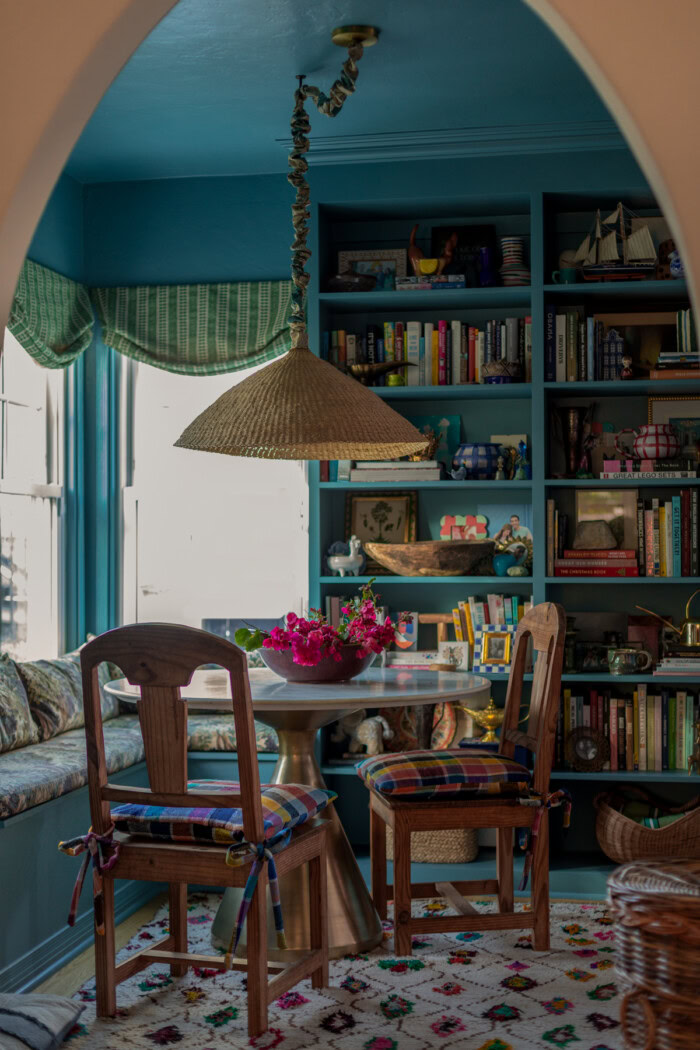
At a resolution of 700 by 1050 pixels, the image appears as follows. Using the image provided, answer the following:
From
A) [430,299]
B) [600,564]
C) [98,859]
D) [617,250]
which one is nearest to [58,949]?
[98,859]

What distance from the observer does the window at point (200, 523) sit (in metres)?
4.65

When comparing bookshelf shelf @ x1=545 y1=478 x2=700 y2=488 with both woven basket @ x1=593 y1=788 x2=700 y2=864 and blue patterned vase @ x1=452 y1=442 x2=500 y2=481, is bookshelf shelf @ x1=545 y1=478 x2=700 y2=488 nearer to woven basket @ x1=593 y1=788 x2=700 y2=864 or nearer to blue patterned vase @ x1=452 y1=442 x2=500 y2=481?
blue patterned vase @ x1=452 y1=442 x2=500 y2=481

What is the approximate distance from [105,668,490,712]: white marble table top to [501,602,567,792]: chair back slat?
0.17 metres

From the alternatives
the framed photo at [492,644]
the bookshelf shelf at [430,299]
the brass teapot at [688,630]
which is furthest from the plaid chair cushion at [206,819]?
the bookshelf shelf at [430,299]

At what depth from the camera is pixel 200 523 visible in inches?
185

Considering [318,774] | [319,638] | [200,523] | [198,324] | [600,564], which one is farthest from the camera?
[200,523]

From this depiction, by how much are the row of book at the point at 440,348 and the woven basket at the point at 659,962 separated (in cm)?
267

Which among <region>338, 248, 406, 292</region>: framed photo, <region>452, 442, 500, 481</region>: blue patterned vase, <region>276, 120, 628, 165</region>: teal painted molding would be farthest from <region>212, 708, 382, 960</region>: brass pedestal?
<region>276, 120, 628, 165</region>: teal painted molding

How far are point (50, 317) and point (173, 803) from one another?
2.28m

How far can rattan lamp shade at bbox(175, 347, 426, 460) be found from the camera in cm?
309

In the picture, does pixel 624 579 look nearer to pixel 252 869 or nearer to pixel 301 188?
pixel 301 188

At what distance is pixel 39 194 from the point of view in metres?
1.62

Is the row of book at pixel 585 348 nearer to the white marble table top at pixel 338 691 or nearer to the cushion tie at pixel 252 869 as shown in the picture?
the white marble table top at pixel 338 691

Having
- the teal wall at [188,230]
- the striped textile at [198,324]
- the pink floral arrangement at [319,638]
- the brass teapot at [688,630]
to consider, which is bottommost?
the brass teapot at [688,630]
